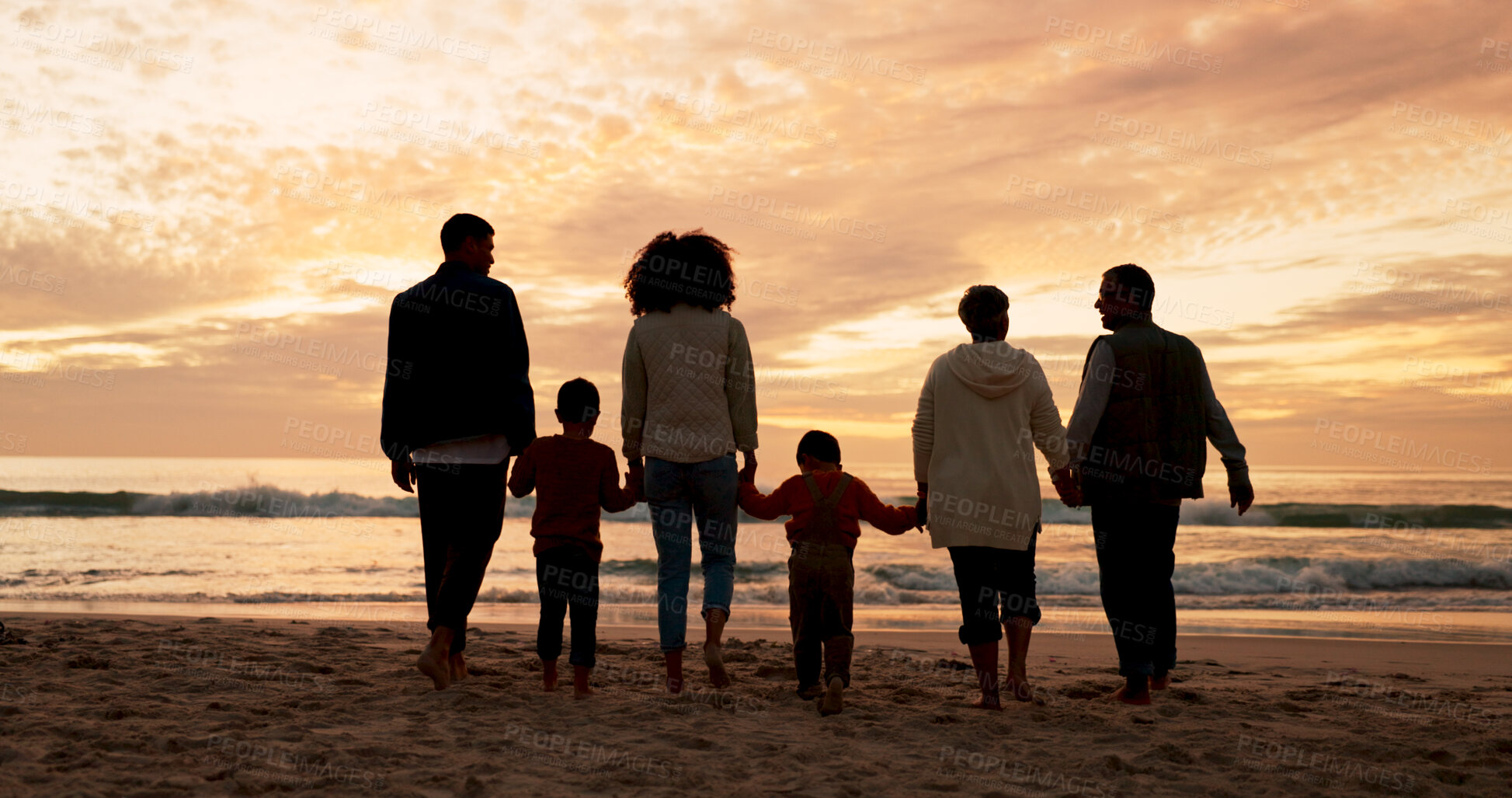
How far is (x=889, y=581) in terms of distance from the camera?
486 inches

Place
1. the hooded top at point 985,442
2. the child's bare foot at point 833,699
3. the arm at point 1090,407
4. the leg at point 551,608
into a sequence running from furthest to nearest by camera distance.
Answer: the arm at point 1090,407 → the leg at point 551,608 → the hooded top at point 985,442 → the child's bare foot at point 833,699

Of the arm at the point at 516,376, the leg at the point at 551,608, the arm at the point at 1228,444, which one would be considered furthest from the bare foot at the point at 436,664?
the arm at the point at 1228,444

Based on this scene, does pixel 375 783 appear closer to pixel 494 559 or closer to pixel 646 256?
pixel 646 256

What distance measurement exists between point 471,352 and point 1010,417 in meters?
2.41

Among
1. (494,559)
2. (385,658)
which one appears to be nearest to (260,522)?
(494,559)

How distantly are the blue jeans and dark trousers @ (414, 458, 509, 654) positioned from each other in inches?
28.5

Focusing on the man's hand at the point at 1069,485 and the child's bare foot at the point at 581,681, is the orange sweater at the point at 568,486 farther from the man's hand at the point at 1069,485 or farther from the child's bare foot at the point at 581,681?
the man's hand at the point at 1069,485

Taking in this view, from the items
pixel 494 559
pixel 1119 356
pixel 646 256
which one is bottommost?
pixel 494 559

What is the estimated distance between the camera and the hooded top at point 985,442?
393cm

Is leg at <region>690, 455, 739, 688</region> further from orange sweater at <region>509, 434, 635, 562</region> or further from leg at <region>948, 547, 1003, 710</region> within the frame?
leg at <region>948, 547, 1003, 710</region>

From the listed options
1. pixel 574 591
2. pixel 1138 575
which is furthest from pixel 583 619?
pixel 1138 575

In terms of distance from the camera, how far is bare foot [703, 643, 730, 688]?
13.8 feet

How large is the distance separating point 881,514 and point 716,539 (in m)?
0.75

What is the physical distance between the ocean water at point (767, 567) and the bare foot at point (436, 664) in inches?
171
